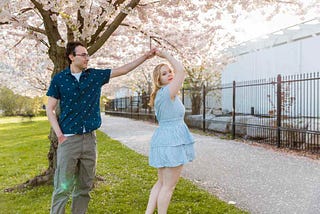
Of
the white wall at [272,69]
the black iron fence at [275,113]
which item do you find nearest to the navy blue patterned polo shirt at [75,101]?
the black iron fence at [275,113]

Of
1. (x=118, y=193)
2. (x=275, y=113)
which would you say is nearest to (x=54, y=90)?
(x=118, y=193)

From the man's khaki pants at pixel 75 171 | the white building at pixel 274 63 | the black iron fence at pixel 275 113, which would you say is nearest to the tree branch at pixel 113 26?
the man's khaki pants at pixel 75 171

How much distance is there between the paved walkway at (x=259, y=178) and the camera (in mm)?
5020

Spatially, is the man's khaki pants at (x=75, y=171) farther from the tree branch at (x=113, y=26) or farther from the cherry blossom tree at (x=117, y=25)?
the tree branch at (x=113, y=26)

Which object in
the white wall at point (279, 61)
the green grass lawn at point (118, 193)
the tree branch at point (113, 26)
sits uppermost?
the white wall at point (279, 61)

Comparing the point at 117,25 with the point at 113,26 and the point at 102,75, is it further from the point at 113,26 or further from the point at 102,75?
the point at 102,75

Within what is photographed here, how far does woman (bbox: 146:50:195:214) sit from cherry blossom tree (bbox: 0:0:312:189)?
5.52ft

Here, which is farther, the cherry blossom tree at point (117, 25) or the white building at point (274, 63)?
the white building at point (274, 63)

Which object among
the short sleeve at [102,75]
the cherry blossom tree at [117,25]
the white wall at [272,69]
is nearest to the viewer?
the short sleeve at [102,75]

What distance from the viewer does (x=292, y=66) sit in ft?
55.4

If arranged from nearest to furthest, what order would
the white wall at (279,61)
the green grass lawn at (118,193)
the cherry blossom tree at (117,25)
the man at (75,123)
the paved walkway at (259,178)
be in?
the man at (75,123) < the green grass lawn at (118,193) < the paved walkway at (259,178) < the cherry blossom tree at (117,25) < the white wall at (279,61)

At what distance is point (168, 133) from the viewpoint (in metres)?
3.67

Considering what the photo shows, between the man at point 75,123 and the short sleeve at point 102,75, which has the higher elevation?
the short sleeve at point 102,75

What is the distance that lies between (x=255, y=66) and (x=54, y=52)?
51.2 feet
